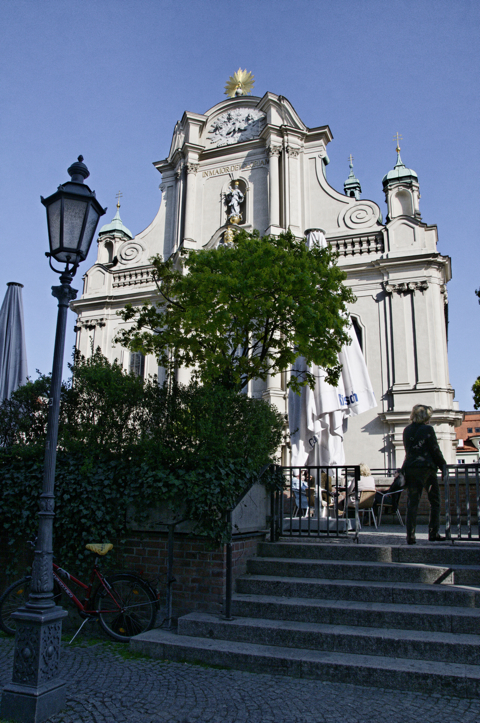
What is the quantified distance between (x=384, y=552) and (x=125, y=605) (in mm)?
2907

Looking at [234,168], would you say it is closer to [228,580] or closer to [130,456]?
[130,456]

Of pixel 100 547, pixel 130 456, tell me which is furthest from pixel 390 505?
pixel 100 547

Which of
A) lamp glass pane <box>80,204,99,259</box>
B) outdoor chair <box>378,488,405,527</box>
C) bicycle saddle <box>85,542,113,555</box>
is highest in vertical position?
lamp glass pane <box>80,204,99,259</box>

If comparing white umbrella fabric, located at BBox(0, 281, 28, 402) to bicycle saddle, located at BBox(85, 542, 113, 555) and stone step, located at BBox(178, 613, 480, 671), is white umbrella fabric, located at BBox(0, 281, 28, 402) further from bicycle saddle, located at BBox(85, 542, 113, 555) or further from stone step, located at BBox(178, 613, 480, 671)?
stone step, located at BBox(178, 613, 480, 671)

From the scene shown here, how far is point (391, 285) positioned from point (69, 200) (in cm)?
1483

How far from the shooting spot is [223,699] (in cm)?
425

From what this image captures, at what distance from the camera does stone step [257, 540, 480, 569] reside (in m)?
6.07

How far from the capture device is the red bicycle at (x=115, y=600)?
5785mm

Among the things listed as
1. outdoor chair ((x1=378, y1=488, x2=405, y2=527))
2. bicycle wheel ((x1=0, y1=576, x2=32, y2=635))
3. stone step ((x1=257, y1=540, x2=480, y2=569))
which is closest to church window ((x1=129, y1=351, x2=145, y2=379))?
outdoor chair ((x1=378, y1=488, x2=405, y2=527))

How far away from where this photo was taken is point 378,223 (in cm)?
1956

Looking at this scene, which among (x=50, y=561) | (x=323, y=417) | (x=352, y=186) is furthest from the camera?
(x=352, y=186)

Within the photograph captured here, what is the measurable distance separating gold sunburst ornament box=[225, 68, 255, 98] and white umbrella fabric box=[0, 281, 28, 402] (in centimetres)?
1657

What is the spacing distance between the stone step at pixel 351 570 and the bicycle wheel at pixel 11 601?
250 cm

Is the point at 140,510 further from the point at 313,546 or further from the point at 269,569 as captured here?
the point at 313,546
